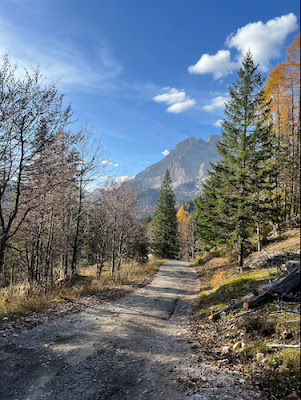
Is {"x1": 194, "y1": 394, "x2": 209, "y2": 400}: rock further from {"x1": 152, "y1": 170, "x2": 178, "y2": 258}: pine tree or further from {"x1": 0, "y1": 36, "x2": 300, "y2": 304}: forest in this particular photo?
{"x1": 152, "y1": 170, "x2": 178, "y2": 258}: pine tree

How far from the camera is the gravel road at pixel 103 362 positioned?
3.78 m

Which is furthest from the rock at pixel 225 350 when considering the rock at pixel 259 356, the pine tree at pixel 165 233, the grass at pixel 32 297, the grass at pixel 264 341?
the pine tree at pixel 165 233

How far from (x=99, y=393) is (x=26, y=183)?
6.97 metres

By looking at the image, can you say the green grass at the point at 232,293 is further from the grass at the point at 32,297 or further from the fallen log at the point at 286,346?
the grass at the point at 32,297

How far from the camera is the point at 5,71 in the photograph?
741 centimetres

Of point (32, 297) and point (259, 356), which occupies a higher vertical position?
point (259, 356)

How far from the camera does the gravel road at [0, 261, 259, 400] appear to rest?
3777mm

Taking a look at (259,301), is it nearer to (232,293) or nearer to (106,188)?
(232,293)

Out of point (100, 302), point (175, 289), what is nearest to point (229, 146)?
point (175, 289)

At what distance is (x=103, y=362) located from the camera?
15.6 feet

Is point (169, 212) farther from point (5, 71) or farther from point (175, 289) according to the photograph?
point (5, 71)

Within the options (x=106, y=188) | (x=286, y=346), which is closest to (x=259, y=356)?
(x=286, y=346)

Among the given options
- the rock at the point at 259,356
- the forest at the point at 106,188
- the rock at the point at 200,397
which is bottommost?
the rock at the point at 200,397

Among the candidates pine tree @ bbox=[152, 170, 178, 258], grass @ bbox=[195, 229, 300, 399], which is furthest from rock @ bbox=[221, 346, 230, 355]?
pine tree @ bbox=[152, 170, 178, 258]
